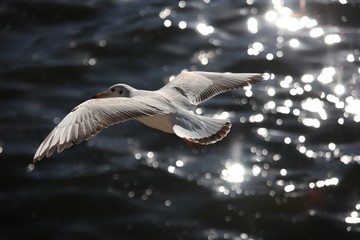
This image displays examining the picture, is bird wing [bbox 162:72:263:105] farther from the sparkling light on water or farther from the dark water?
the sparkling light on water

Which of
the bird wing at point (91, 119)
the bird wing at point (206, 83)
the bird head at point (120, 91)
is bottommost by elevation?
the bird wing at point (91, 119)

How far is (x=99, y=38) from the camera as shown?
13328 mm

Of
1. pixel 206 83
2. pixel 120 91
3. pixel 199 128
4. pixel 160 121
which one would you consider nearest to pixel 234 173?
pixel 206 83

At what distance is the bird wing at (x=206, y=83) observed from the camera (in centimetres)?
723

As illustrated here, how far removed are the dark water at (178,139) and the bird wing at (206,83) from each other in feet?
10.1

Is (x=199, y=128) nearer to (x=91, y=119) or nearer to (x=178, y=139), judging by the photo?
(x=91, y=119)

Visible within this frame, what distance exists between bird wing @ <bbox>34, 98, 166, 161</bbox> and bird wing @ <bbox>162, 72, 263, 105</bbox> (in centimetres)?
84

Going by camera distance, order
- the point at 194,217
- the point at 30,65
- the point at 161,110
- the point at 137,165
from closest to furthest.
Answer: the point at 161,110
the point at 194,217
the point at 137,165
the point at 30,65

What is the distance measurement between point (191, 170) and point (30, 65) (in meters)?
3.32

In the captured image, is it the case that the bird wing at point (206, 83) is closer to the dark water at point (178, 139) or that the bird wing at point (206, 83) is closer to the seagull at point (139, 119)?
the seagull at point (139, 119)

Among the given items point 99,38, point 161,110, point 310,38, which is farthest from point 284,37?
point 161,110

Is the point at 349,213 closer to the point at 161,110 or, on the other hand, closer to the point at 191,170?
the point at 191,170

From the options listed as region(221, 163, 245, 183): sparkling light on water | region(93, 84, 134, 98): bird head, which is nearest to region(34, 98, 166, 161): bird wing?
region(93, 84, 134, 98): bird head

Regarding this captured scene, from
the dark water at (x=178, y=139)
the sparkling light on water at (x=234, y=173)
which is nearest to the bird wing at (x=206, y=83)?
the dark water at (x=178, y=139)
